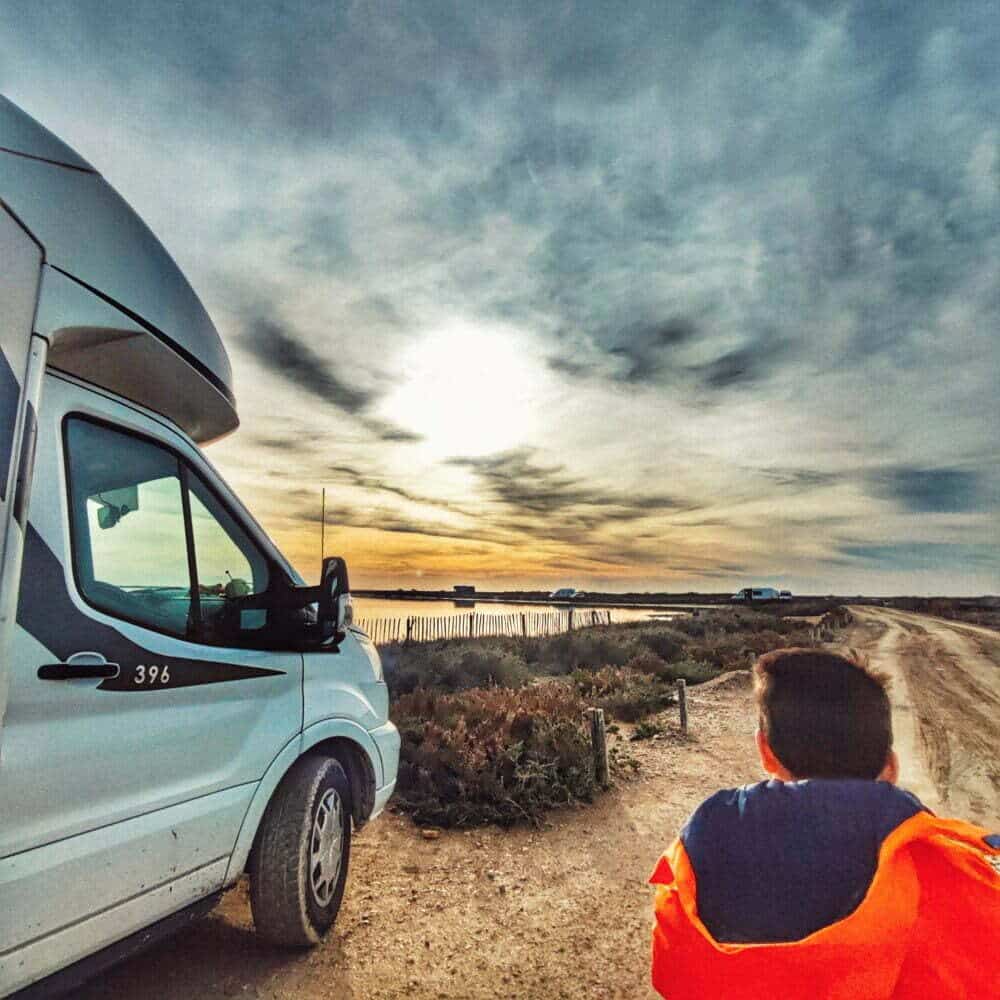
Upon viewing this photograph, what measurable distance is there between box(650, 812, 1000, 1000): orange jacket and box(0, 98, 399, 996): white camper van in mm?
1954

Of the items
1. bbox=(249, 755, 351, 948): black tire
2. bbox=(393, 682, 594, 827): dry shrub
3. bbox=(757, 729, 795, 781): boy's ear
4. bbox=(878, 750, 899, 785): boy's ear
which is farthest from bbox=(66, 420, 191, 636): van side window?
bbox=(393, 682, 594, 827): dry shrub

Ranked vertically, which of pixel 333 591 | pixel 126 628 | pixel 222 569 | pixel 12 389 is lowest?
pixel 126 628

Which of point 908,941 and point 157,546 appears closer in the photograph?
point 908,941

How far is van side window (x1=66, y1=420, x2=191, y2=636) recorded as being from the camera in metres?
2.33

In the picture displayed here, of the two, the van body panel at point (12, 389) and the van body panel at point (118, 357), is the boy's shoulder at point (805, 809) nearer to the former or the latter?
the van body panel at point (12, 389)

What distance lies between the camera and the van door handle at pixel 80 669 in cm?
203

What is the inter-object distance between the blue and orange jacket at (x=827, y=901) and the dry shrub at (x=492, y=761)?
184 inches

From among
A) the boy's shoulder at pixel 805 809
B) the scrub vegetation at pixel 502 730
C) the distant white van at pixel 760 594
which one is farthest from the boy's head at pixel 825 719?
the distant white van at pixel 760 594

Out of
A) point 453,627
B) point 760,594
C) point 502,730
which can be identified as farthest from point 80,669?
point 760,594

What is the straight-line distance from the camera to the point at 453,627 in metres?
26.0

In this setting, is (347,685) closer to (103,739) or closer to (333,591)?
(333,591)

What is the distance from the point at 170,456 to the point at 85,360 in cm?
53

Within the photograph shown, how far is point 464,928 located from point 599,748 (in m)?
3.12

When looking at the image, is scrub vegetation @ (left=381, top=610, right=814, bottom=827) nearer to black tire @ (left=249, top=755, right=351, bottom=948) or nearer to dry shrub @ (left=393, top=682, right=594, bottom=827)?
dry shrub @ (left=393, top=682, right=594, bottom=827)
